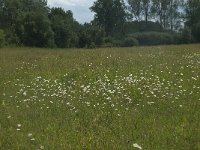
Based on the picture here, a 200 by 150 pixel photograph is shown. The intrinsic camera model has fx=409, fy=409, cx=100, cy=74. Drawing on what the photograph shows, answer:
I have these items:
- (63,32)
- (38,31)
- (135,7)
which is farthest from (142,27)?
(38,31)

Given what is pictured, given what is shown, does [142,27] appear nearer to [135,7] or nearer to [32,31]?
[135,7]

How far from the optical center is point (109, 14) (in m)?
106

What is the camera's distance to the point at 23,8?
82375 millimetres

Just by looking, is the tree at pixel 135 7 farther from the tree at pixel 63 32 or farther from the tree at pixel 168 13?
the tree at pixel 63 32

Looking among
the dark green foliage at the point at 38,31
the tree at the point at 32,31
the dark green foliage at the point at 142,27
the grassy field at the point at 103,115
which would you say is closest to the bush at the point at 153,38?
the dark green foliage at the point at 142,27

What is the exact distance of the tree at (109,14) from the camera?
345 ft

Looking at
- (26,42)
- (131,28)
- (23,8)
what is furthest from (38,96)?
(131,28)

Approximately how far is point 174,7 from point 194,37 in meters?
50.3

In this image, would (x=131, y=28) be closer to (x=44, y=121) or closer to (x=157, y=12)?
(x=157, y=12)

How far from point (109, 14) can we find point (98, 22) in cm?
352

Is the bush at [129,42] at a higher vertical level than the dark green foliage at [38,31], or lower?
lower

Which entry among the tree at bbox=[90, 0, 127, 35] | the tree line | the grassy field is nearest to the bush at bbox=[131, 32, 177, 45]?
the tree line

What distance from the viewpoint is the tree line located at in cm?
6219

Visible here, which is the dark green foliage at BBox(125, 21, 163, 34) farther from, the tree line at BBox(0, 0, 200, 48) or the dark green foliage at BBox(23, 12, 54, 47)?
the dark green foliage at BBox(23, 12, 54, 47)
